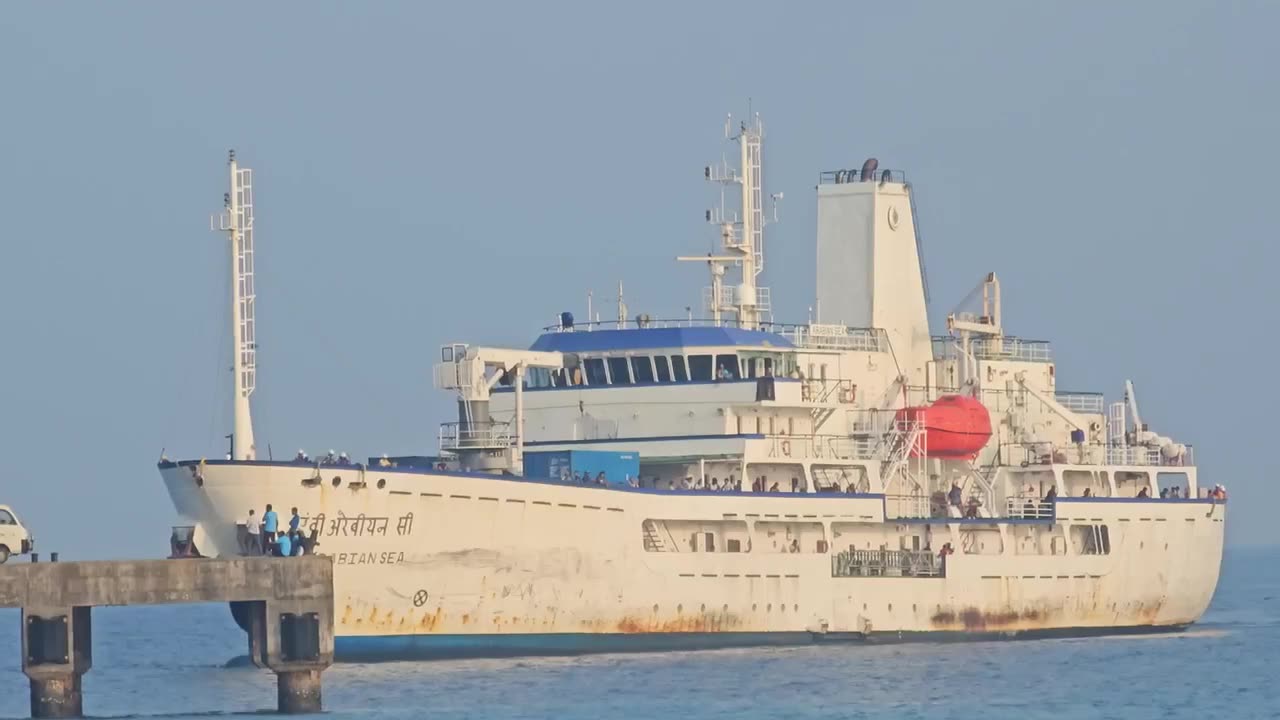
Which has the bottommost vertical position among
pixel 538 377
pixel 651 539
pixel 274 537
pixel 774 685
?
pixel 774 685

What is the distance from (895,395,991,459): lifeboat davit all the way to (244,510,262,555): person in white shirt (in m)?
18.2

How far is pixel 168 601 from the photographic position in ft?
→ 129

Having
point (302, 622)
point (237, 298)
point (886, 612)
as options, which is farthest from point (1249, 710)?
point (237, 298)

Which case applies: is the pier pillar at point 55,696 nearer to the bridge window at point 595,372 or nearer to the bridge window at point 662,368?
the bridge window at point 595,372

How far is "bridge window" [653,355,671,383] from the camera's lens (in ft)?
190

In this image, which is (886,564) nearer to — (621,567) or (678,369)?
(678,369)

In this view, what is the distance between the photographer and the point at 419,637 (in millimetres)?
50656

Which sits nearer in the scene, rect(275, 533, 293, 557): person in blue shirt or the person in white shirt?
rect(275, 533, 293, 557): person in blue shirt

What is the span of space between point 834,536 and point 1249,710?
13.3 metres

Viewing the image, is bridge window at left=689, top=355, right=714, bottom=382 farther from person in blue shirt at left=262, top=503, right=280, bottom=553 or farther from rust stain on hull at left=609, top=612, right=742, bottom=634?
person in blue shirt at left=262, top=503, right=280, bottom=553

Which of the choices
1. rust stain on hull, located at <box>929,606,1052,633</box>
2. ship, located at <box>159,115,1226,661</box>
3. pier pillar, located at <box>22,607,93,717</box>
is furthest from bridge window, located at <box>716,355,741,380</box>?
pier pillar, located at <box>22,607,93,717</box>

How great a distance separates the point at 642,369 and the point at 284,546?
1593cm

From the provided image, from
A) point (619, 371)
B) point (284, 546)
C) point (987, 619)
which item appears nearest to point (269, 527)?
point (284, 546)

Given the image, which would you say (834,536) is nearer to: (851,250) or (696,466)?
(696,466)
